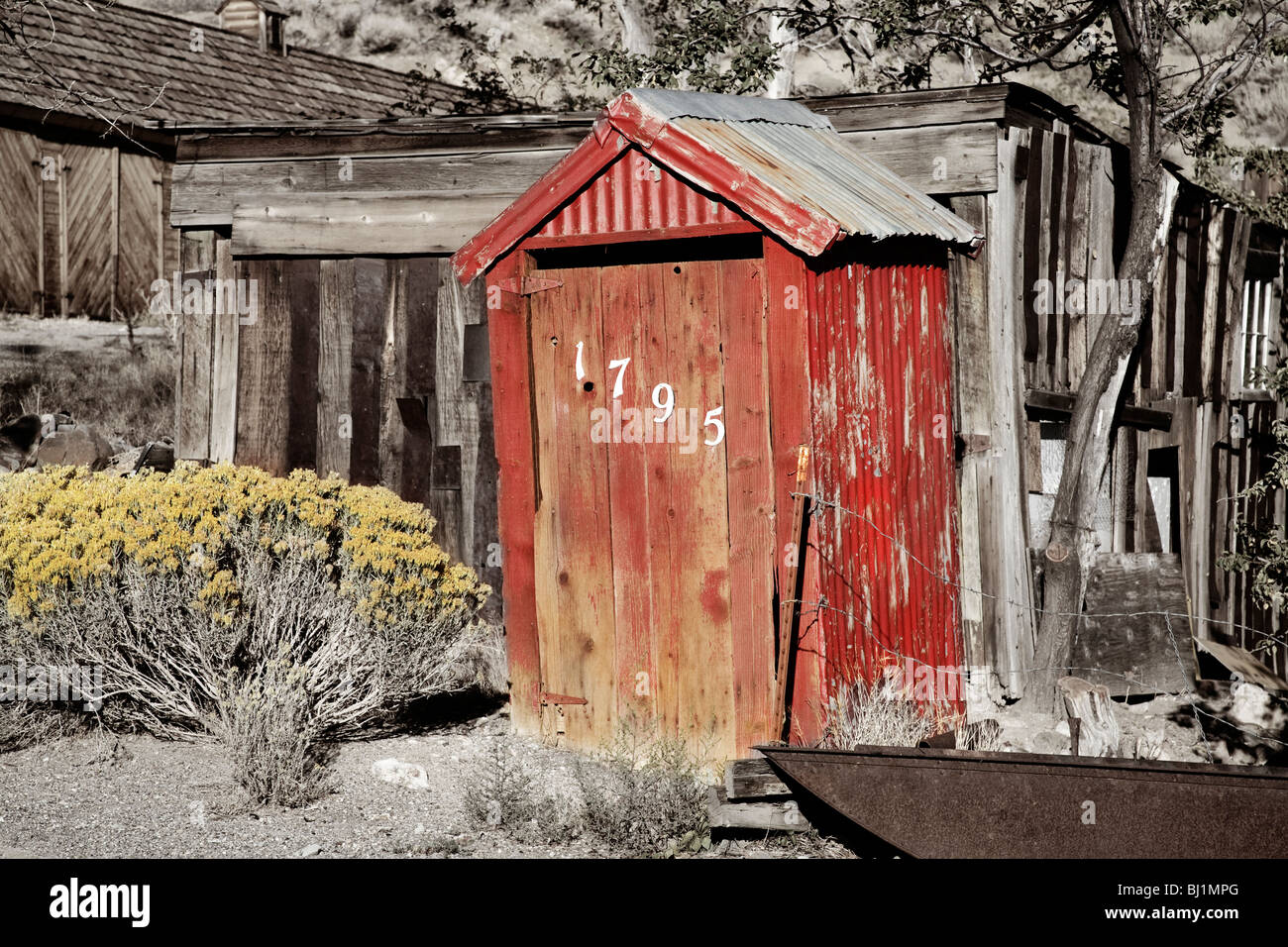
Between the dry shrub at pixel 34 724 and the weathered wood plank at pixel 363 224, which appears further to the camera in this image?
the weathered wood plank at pixel 363 224

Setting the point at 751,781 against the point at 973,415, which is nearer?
the point at 751,781

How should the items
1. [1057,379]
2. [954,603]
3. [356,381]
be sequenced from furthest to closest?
[356,381] < [1057,379] < [954,603]

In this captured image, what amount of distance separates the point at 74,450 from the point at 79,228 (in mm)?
5369

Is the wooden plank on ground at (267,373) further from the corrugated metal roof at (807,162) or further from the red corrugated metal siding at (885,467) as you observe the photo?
the red corrugated metal siding at (885,467)

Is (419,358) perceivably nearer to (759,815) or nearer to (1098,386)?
(1098,386)

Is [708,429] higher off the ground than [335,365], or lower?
lower

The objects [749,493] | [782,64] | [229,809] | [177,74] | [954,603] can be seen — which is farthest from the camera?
[177,74]

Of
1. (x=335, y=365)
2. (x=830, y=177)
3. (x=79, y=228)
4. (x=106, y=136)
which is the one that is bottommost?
(x=335, y=365)

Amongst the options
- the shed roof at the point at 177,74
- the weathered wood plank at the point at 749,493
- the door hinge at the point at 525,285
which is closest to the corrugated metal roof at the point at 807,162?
the weathered wood plank at the point at 749,493

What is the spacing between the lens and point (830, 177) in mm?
6891

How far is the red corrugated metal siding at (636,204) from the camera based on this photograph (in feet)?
21.2

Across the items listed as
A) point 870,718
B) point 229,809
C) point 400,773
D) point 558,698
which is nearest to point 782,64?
point 558,698

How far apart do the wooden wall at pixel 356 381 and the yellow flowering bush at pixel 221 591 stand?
134 cm
